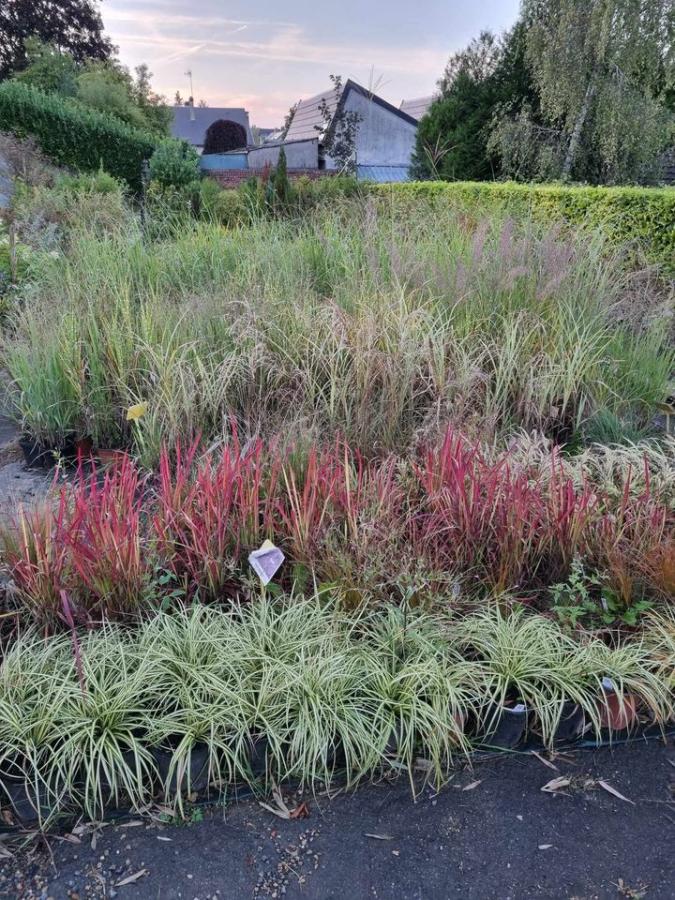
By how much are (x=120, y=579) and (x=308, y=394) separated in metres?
1.54

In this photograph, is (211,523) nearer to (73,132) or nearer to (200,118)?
(73,132)

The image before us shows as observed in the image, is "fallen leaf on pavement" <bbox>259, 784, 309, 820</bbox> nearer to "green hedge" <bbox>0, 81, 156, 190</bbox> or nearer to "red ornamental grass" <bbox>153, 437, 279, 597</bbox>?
"red ornamental grass" <bbox>153, 437, 279, 597</bbox>

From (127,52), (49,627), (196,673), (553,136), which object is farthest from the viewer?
(127,52)

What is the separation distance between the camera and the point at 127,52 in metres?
30.6

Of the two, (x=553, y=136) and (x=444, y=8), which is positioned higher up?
(x=444, y=8)

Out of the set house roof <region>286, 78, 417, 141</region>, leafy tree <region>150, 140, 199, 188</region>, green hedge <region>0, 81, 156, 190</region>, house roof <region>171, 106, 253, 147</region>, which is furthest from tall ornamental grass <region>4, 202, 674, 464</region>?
house roof <region>171, 106, 253, 147</region>

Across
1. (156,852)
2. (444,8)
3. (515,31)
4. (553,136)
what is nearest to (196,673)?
(156,852)

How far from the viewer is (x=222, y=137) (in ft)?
129

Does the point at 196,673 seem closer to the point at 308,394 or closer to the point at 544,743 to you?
the point at 544,743

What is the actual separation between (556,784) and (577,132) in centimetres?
1284

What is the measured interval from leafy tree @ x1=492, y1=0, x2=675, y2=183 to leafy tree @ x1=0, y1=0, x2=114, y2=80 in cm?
2392

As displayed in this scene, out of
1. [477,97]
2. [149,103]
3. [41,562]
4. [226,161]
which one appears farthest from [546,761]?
[149,103]

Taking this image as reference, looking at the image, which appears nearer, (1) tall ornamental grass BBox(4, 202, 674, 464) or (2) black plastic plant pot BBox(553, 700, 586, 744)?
(2) black plastic plant pot BBox(553, 700, 586, 744)

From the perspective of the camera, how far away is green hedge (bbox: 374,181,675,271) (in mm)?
5664
